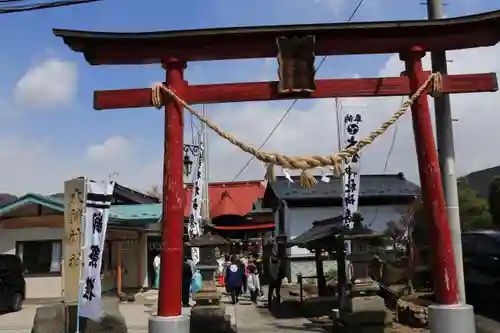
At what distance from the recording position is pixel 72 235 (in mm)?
11922

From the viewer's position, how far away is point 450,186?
9.11 meters

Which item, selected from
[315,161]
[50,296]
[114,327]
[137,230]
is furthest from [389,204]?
[315,161]

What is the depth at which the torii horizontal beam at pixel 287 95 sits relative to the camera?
8.52 meters

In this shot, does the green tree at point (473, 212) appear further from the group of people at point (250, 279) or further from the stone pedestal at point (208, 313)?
the stone pedestal at point (208, 313)

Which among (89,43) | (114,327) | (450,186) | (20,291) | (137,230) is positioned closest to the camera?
(89,43)

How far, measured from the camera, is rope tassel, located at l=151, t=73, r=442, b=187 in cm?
793

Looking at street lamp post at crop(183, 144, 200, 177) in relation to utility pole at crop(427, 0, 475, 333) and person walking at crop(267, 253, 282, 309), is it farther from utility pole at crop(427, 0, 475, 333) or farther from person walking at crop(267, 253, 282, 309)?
utility pole at crop(427, 0, 475, 333)

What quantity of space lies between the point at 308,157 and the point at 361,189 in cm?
2181

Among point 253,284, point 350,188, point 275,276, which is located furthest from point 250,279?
point 350,188

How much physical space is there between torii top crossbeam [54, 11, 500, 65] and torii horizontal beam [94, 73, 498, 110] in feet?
1.73

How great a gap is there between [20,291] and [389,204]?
18.4 metres

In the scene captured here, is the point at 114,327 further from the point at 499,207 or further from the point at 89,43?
the point at 499,207

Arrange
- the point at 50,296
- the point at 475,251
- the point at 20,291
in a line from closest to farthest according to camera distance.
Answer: the point at 475,251, the point at 20,291, the point at 50,296

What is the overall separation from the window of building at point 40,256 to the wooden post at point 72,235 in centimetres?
1116
